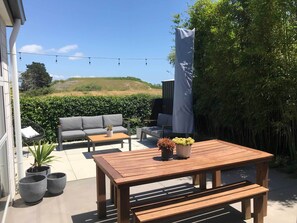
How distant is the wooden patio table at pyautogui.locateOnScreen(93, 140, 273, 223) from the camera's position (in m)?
2.05

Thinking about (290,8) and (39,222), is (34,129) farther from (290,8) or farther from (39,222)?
(290,8)

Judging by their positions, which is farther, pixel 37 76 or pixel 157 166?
pixel 37 76

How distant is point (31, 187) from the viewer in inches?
119

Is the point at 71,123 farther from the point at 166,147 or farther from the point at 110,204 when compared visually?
the point at 166,147

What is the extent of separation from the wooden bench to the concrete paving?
0.27m

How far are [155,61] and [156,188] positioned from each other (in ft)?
39.4

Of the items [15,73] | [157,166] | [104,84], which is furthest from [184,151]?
[104,84]

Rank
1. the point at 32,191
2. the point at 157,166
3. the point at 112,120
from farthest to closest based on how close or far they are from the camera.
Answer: the point at 112,120 → the point at 32,191 → the point at 157,166

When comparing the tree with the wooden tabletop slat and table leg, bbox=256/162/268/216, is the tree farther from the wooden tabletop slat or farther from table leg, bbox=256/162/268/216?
table leg, bbox=256/162/268/216

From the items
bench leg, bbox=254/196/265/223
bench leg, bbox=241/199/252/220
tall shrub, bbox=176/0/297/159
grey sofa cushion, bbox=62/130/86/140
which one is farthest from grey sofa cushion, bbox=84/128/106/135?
bench leg, bbox=254/196/265/223

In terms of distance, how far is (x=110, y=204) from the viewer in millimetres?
3102

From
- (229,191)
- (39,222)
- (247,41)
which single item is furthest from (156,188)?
(247,41)

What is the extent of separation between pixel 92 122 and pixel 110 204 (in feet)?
12.7

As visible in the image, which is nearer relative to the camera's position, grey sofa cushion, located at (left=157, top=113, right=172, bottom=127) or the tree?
grey sofa cushion, located at (left=157, top=113, right=172, bottom=127)
